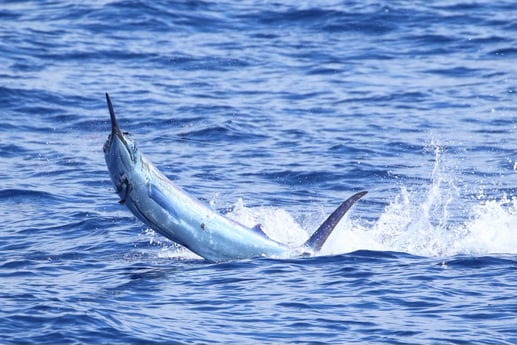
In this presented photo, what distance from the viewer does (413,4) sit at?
26750 millimetres

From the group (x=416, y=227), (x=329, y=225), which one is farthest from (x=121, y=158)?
(x=416, y=227)

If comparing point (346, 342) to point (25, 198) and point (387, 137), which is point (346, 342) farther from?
point (387, 137)

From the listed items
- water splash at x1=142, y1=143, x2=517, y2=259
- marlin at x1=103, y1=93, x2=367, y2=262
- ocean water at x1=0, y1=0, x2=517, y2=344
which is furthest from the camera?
water splash at x1=142, y1=143, x2=517, y2=259

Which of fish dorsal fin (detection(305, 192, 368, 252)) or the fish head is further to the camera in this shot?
fish dorsal fin (detection(305, 192, 368, 252))

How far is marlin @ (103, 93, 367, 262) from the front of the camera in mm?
9820

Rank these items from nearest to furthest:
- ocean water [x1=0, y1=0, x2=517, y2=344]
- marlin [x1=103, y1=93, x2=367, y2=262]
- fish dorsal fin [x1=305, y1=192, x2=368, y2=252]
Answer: ocean water [x1=0, y1=0, x2=517, y2=344], marlin [x1=103, y1=93, x2=367, y2=262], fish dorsal fin [x1=305, y1=192, x2=368, y2=252]

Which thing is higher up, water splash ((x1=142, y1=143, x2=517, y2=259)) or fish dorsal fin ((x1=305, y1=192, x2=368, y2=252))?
fish dorsal fin ((x1=305, y1=192, x2=368, y2=252))

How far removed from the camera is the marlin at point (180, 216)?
387 inches

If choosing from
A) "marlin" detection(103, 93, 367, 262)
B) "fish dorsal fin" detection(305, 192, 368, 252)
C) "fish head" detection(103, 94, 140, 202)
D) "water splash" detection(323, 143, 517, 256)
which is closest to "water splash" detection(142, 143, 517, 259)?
"water splash" detection(323, 143, 517, 256)

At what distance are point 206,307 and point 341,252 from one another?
231 centimetres

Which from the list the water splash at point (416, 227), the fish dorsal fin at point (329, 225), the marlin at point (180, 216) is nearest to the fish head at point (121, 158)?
the marlin at point (180, 216)

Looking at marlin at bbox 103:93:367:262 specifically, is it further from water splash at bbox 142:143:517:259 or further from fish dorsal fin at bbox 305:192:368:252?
water splash at bbox 142:143:517:259

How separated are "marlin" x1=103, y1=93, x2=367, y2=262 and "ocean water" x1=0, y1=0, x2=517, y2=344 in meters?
0.16

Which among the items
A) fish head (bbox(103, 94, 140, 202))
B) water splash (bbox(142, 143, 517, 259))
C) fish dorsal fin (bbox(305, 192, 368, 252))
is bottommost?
water splash (bbox(142, 143, 517, 259))
